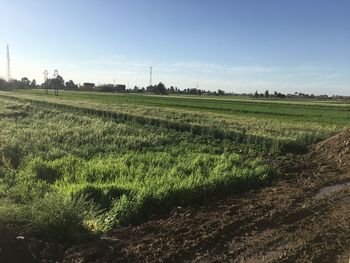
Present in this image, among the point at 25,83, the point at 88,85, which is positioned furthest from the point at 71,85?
the point at 25,83

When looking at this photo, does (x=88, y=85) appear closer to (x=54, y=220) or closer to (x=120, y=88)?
(x=120, y=88)

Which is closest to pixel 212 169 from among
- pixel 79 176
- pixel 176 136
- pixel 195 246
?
pixel 79 176

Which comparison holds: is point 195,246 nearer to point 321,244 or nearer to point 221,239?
point 221,239

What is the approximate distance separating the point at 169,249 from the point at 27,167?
19.9ft

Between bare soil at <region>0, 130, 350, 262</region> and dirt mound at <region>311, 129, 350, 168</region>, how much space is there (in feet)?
15.2

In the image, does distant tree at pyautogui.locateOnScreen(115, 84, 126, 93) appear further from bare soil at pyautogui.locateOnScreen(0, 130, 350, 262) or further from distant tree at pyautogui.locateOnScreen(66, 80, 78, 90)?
bare soil at pyautogui.locateOnScreen(0, 130, 350, 262)

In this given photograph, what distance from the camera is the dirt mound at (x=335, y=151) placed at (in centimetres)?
1354

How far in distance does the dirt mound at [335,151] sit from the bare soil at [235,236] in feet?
15.2

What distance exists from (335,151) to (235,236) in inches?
380

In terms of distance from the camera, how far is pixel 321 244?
19.2 ft

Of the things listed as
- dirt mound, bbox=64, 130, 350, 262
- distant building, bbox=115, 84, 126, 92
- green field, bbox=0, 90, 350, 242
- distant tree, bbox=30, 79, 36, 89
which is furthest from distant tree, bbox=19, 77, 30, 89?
dirt mound, bbox=64, 130, 350, 262

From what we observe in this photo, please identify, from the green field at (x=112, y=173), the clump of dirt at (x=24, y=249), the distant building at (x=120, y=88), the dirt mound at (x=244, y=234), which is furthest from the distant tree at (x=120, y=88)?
the clump of dirt at (x=24, y=249)

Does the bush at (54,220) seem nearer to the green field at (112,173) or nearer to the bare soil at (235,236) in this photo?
the green field at (112,173)

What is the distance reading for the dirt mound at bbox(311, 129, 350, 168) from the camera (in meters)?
13.5
